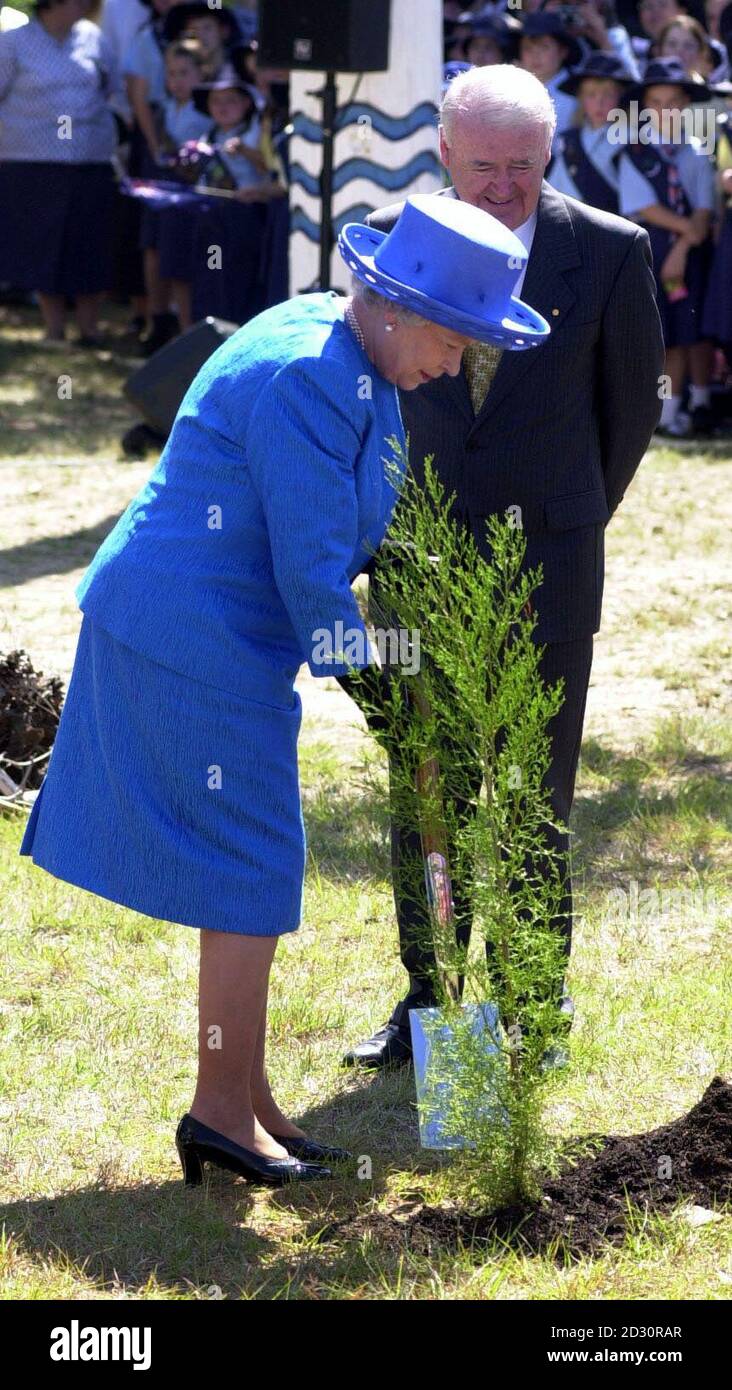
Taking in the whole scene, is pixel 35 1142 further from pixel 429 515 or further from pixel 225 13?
pixel 225 13

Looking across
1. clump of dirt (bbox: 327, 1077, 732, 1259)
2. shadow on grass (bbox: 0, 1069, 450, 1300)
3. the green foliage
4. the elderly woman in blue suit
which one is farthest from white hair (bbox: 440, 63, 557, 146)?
shadow on grass (bbox: 0, 1069, 450, 1300)

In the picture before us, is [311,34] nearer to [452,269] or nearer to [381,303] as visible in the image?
[381,303]

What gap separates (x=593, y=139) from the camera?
1132cm

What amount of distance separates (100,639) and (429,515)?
629 mm

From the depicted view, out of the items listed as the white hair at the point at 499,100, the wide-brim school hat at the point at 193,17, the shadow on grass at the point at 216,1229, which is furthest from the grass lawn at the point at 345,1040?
the wide-brim school hat at the point at 193,17

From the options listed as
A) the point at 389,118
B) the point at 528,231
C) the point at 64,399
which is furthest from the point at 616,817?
the point at 64,399

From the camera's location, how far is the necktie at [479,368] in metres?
3.64

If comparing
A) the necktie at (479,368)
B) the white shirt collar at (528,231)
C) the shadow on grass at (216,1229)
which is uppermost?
the white shirt collar at (528,231)

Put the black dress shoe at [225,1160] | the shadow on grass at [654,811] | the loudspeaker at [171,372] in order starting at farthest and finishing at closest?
the loudspeaker at [171,372] → the shadow on grass at [654,811] → the black dress shoe at [225,1160]

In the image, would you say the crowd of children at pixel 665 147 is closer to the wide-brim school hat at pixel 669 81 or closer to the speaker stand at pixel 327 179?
the wide-brim school hat at pixel 669 81

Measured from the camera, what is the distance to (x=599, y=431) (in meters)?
3.80

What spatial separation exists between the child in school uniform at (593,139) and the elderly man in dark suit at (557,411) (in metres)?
7.90

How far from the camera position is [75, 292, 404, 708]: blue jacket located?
9.51ft

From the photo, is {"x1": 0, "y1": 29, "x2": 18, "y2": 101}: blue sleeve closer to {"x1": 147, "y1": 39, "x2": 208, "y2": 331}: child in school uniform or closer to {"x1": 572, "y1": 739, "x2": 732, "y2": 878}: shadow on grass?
{"x1": 147, "y1": 39, "x2": 208, "y2": 331}: child in school uniform
